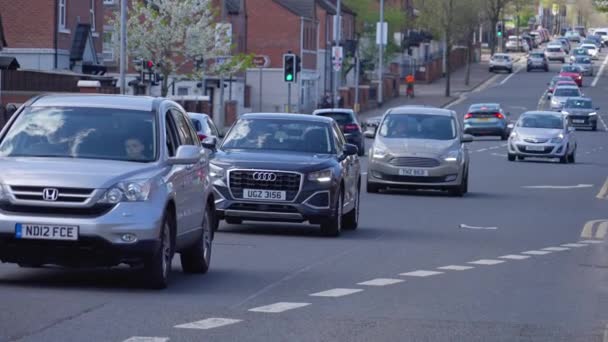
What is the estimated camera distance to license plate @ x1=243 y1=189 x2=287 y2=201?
18.7 m

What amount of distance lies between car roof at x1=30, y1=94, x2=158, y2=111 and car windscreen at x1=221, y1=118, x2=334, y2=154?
20.7 ft

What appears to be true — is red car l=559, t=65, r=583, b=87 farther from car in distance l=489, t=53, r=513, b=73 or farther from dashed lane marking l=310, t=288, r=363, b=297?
dashed lane marking l=310, t=288, r=363, b=297

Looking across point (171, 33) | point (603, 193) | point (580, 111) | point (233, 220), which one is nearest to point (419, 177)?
point (603, 193)

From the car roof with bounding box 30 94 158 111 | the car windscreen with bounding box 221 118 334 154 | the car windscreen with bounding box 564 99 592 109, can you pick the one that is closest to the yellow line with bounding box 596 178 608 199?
the car windscreen with bounding box 221 118 334 154

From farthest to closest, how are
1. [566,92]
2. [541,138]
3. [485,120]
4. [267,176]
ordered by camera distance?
[566,92] < [485,120] < [541,138] < [267,176]

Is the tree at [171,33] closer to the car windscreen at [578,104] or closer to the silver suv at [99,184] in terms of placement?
the car windscreen at [578,104]

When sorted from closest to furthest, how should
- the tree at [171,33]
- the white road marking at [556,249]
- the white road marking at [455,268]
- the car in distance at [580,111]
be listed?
the white road marking at [455,268] < the white road marking at [556,249] < the tree at [171,33] < the car in distance at [580,111]

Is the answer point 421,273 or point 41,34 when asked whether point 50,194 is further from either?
point 41,34

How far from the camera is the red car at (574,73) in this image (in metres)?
103

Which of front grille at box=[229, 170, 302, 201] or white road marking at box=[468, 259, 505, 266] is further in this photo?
front grille at box=[229, 170, 302, 201]

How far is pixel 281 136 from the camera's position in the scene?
2002cm

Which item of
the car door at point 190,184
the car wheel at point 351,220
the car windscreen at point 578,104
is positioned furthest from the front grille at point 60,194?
the car windscreen at point 578,104

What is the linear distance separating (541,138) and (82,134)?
106ft

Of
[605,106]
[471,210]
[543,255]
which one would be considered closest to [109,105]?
[543,255]
